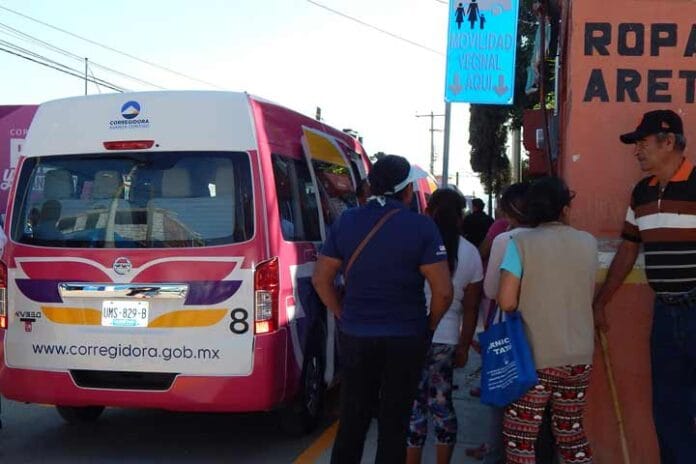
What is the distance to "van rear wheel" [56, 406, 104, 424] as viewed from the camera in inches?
220

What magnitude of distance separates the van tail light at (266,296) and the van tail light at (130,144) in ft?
3.51

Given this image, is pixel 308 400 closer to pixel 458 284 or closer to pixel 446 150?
pixel 458 284

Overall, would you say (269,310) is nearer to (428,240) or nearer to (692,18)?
(428,240)

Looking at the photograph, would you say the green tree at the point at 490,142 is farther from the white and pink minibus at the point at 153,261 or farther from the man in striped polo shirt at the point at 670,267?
the man in striped polo shirt at the point at 670,267

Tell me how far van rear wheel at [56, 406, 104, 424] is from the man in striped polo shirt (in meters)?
4.03

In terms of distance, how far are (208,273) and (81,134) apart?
129 centimetres

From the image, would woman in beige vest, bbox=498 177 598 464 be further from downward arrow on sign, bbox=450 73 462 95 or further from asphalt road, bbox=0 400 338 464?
downward arrow on sign, bbox=450 73 462 95

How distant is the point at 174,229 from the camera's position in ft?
15.4

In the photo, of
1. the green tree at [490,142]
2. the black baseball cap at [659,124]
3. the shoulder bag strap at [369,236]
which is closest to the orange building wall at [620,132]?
the black baseball cap at [659,124]

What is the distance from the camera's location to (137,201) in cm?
479

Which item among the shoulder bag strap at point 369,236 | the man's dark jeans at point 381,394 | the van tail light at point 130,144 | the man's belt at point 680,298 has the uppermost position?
the van tail light at point 130,144

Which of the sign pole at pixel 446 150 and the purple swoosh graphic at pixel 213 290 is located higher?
the sign pole at pixel 446 150

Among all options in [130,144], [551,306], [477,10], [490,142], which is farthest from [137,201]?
[490,142]

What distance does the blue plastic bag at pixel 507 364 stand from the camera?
349 cm
